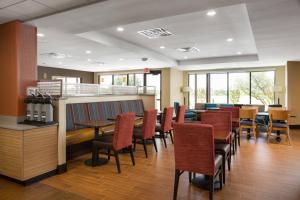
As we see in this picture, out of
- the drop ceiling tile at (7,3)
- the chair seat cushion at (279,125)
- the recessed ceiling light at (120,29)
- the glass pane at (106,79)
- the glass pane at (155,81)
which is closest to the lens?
the drop ceiling tile at (7,3)

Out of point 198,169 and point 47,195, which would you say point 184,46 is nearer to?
point 198,169

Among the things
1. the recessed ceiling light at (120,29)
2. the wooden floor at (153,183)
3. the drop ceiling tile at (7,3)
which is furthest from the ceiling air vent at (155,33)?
the wooden floor at (153,183)

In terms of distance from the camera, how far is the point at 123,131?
360cm

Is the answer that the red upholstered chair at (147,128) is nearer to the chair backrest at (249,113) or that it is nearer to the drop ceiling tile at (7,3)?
the drop ceiling tile at (7,3)

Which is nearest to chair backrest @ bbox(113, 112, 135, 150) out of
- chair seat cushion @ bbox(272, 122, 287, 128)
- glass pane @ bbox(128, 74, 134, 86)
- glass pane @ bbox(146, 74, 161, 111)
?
chair seat cushion @ bbox(272, 122, 287, 128)

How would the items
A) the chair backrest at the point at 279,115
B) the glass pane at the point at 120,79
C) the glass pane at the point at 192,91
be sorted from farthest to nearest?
the glass pane at the point at 120,79
the glass pane at the point at 192,91
the chair backrest at the point at 279,115

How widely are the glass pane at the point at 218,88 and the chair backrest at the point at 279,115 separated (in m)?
4.71

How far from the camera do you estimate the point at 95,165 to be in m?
3.86

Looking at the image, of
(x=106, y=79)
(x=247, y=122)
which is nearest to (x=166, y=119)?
(x=247, y=122)

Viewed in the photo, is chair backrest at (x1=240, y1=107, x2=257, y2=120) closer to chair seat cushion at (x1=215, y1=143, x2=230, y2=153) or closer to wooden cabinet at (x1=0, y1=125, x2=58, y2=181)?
chair seat cushion at (x1=215, y1=143, x2=230, y2=153)

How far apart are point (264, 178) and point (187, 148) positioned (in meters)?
1.73

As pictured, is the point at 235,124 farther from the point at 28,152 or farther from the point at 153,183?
the point at 28,152

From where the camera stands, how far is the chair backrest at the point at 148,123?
4.35 meters

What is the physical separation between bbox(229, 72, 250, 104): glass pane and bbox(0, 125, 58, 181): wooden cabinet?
8787 millimetres
